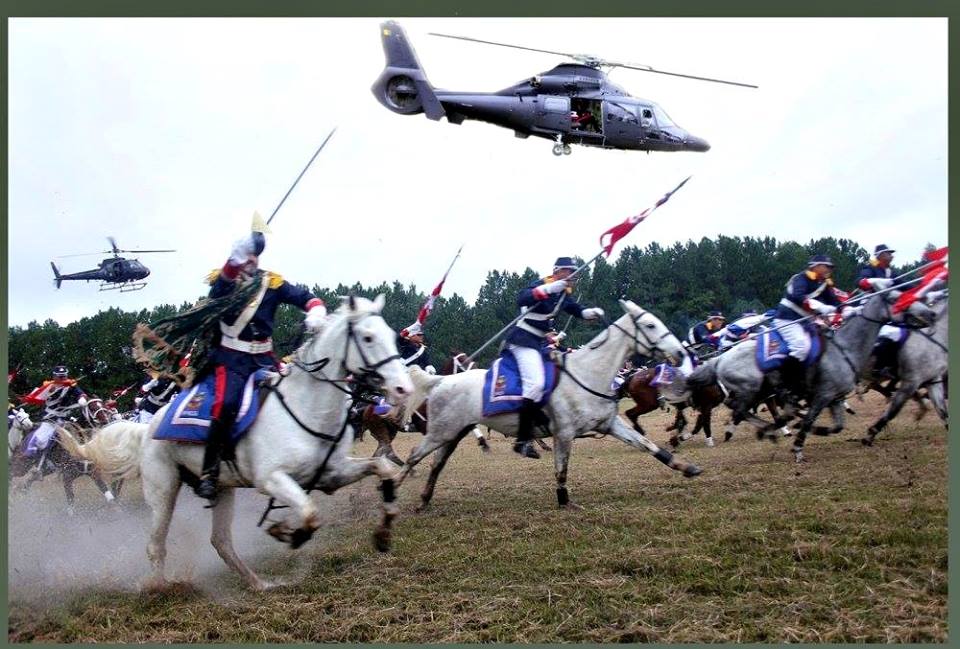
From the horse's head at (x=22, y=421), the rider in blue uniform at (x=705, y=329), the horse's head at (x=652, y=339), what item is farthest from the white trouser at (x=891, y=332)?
the horse's head at (x=22, y=421)

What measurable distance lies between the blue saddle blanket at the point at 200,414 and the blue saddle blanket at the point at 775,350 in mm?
7944

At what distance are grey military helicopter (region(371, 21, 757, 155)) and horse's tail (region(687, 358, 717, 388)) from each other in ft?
36.3

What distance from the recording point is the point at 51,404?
16.4 meters

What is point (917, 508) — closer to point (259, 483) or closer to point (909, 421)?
point (259, 483)

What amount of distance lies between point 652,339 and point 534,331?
156cm

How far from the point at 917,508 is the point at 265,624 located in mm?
5906

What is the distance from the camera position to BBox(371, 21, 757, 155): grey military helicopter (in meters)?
24.1

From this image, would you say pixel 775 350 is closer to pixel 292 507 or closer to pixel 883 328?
pixel 883 328

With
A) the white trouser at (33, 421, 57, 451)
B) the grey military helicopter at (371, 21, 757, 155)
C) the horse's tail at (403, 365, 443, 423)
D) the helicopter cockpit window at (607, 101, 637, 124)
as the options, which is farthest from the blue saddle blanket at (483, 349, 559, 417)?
the helicopter cockpit window at (607, 101, 637, 124)

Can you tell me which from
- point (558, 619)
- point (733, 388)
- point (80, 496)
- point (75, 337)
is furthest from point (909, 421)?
point (75, 337)

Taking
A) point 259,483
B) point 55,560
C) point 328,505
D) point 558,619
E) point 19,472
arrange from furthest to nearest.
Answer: point 19,472 → point 328,505 → point 55,560 → point 259,483 → point 558,619

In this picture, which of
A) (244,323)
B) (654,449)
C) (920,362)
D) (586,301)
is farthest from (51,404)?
(586,301)

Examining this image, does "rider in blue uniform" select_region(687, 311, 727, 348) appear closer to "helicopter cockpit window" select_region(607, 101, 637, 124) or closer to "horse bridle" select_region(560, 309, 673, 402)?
"horse bridle" select_region(560, 309, 673, 402)

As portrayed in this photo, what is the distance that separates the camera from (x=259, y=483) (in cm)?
700
